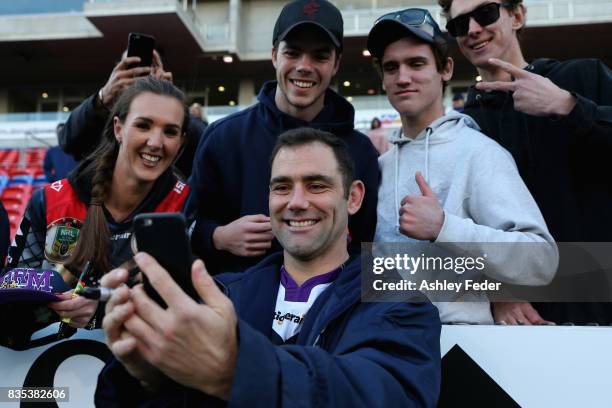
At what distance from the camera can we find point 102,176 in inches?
92.9

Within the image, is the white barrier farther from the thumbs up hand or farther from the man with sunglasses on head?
the thumbs up hand

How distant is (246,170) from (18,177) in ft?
45.0

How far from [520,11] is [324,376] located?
7.10ft

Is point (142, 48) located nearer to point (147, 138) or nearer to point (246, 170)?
→ point (147, 138)

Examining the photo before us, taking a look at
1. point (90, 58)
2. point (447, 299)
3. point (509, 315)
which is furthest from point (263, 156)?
point (90, 58)

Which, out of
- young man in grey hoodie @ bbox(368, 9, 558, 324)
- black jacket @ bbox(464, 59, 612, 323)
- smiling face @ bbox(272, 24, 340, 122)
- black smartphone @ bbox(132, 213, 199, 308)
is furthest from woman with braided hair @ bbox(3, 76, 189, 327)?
black jacket @ bbox(464, 59, 612, 323)

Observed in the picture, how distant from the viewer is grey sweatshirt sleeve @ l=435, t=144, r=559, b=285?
5.74 feet

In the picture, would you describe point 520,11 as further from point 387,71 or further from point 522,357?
point 522,357

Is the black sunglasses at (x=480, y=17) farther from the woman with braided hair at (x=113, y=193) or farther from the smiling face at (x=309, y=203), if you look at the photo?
the woman with braided hair at (x=113, y=193)

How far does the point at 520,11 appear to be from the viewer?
257 cm

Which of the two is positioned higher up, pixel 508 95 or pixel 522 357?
pixel 508 95

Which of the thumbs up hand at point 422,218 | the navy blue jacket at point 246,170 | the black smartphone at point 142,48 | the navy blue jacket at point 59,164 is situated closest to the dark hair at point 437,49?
the navy blue jacket at point 246,170

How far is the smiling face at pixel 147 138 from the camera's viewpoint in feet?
7.80

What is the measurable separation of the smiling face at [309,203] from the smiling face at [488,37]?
3.33ft
